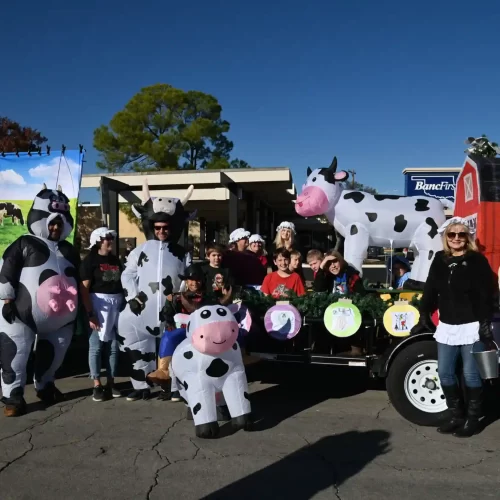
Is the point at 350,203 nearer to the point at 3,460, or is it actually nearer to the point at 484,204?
the point at 484,204

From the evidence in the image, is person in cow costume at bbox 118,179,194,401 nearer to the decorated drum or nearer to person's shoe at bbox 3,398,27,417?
person's shoe at bbox 3,398,27,417

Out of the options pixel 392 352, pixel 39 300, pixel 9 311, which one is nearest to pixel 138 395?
pixel 39 300

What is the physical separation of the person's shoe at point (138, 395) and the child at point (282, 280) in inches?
59.0

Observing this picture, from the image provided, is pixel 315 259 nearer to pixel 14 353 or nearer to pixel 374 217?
pixel 374 217

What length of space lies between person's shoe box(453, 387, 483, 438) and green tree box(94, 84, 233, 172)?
29.8m

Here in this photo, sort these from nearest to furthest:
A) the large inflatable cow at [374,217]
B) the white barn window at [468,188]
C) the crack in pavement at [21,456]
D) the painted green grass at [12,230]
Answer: the crack in pavement at [21,456]
the white barn window at [468,188]
the large inflatable cow at [374,217]
the painted green grass at [12,230]

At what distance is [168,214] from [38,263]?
1276mm

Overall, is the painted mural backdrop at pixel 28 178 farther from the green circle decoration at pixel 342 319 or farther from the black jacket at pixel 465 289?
the black jacket at pixel 465 289

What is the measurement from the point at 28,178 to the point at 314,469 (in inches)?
257

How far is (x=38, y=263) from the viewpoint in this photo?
504 cm

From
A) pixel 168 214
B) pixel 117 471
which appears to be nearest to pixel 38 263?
pixel 168 214

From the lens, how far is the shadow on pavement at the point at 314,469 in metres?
3.36

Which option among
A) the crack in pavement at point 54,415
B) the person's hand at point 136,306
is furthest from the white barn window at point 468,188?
the crack in pavement at point 54,415

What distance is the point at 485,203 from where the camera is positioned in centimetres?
533
